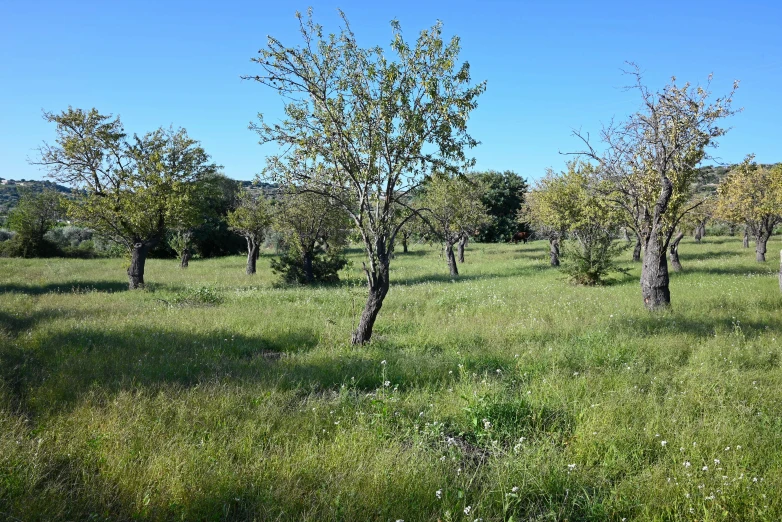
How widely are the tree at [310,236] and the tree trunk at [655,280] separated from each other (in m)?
14.2

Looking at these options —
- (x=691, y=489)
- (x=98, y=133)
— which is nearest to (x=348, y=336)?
(x=691, y=489)

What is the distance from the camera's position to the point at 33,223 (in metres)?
40.7

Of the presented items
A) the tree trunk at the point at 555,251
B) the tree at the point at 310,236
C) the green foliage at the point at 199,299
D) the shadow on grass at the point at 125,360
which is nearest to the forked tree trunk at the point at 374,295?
the shadow on grass at the point at 125,360

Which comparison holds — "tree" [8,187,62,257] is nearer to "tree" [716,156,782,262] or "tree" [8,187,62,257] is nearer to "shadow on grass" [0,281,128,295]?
"shadow on grass" [0,281,128,295]

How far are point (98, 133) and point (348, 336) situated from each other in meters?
16.7

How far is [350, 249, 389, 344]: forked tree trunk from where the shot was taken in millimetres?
9320

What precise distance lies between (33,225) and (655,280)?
48350mm

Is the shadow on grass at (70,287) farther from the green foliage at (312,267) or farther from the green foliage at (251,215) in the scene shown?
the green foliage at (251,215)

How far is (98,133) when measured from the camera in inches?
773

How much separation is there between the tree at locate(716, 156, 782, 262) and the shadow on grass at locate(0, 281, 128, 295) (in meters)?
32.9

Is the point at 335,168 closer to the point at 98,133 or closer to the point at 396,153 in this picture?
the point at 396,153

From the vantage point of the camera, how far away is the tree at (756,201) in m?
26.5

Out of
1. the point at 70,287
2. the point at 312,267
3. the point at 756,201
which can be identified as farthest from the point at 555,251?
the point at 70,287

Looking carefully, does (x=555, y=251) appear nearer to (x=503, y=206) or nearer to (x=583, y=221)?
(x=583, y=221)
